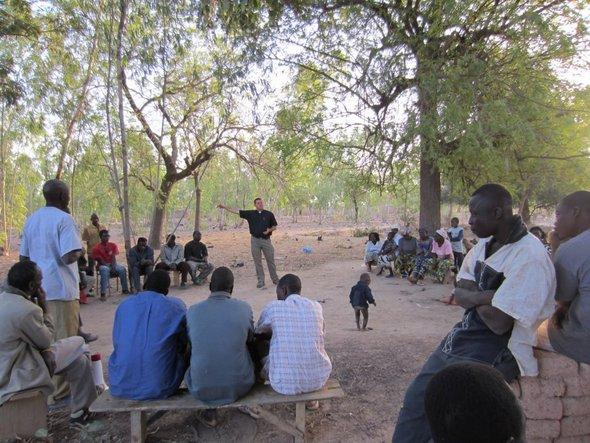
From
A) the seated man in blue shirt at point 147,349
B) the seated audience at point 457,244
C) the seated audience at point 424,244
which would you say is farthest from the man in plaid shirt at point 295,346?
the seated audience at point 457,244

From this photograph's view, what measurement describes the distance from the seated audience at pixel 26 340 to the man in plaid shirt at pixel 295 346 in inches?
56.8

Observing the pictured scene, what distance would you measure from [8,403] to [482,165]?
1029 cm

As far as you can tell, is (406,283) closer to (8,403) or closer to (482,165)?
(482,165)

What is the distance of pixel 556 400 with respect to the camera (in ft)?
8.52

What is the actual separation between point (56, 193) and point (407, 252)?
8236 mm

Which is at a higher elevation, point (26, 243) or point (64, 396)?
point (26, 243)

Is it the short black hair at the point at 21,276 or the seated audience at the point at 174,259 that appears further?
the seated audience at the point at 174,259

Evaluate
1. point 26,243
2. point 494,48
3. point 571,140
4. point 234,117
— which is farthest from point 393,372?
point 234,117

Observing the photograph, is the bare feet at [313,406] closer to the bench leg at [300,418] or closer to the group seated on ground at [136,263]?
the bench leg at [300,418]

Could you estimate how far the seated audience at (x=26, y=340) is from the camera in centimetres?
284

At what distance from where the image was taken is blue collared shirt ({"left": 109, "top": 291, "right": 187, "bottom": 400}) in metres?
2.95

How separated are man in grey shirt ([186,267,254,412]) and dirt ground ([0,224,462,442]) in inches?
20.7

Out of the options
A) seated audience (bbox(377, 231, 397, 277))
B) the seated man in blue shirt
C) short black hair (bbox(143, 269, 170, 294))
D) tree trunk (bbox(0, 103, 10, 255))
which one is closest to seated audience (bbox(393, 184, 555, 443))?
the seated man in blue shirt

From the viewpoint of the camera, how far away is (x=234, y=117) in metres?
12.9
